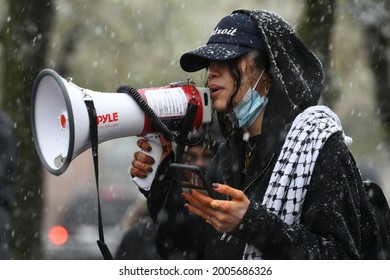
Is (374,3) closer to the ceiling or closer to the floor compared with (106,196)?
closer to the ceiling

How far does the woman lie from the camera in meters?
2.89

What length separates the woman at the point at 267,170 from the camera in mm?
2893

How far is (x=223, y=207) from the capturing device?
2.79 metres

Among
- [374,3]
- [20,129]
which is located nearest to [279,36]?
[20,129]

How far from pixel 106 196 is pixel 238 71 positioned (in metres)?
9.85

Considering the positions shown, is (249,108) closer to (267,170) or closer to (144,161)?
(267,170)

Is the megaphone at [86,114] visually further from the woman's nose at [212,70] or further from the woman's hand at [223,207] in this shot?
the woman's hand at [223,207]

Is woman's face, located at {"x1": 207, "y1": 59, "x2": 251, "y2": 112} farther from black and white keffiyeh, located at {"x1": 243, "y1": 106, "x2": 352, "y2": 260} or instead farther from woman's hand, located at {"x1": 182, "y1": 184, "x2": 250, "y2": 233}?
woman's hand, located at {"x1": 182, "y1": 184, "x2": 250, "y2": 233}

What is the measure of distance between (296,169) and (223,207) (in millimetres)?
353

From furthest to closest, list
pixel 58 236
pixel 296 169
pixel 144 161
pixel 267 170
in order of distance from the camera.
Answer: pixel 58 236 → pixel 144 161 → pixel 267 170 → pixel 296 169

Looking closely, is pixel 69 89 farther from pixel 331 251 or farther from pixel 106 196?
pixel 106 196

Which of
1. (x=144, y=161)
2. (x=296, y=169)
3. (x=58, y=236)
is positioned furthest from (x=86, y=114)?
(x=58, y=236)

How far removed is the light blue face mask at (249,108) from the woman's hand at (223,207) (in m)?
0.48
